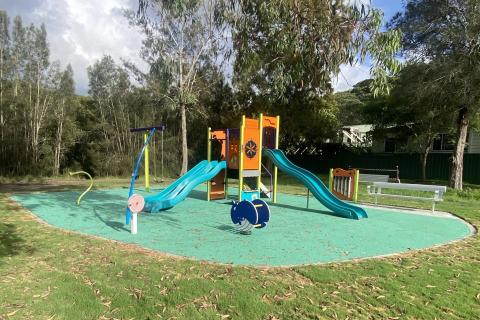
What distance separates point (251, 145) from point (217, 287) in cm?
661

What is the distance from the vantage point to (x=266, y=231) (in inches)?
265

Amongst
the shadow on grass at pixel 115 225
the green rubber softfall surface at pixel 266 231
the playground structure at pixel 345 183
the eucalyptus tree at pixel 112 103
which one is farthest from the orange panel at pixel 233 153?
the eucalyptus tree at pixel 112 103

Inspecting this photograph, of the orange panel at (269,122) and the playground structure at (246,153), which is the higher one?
the orange panel at (269,122)

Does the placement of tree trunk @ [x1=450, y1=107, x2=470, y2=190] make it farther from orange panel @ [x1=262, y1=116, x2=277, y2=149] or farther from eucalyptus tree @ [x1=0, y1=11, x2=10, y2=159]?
eucalyptus tree @ [x1=0, y1=11, x2=10, y2=159]

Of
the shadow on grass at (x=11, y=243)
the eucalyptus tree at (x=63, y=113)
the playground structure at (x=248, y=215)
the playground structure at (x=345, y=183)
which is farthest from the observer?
the eucalyptus tree at (x=63, y=113)

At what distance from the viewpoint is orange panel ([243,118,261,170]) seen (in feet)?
33.3

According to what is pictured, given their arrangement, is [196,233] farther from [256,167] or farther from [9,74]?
[9,74]

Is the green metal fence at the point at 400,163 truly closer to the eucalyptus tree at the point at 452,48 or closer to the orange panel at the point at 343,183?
the eucalyptus tree at the point at 452,48

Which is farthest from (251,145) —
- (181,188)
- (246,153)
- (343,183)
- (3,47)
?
(3,47)

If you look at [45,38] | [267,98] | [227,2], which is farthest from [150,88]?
[227,2]

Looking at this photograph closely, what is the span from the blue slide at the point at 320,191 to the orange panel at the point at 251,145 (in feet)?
2.18

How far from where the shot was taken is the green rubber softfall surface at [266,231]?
5.32 m

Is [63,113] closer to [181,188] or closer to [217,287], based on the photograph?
[181,188]

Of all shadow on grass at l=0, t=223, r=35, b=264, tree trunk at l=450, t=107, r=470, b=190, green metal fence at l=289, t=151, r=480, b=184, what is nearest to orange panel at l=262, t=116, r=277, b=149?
shadow on grass at l=0, t=223, r=35, b=264
